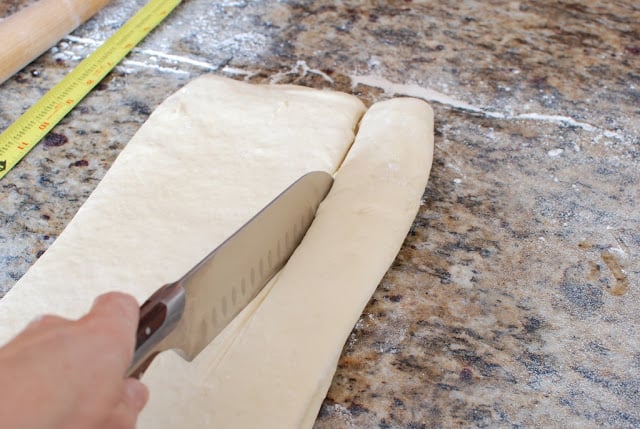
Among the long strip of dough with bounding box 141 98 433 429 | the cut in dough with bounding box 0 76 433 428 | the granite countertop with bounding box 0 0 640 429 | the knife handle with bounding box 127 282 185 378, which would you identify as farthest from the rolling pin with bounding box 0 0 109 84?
the knife handle with bounding box 127 282 185 378

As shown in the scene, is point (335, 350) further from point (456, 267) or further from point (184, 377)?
point (456, 267)

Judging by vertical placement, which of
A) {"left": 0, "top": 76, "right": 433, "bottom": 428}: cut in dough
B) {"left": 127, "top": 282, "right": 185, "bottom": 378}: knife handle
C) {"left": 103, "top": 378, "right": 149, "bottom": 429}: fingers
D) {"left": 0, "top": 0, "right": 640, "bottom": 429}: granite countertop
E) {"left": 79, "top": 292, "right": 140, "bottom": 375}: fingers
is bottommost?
{"left": 0, "top": 0, "right": 640, "bottom": 429}: granite countertop

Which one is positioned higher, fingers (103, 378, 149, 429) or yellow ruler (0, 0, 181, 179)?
fingers (103, 378, 149, 429)

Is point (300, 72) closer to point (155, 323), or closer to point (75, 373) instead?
point (155, 323)

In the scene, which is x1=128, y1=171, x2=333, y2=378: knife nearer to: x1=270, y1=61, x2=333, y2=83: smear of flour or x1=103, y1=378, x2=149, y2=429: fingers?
x1=103, y1=378, x2=149, y2=429: fingers

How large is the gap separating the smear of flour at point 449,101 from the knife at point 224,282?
0.58m

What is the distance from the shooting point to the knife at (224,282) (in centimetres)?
80

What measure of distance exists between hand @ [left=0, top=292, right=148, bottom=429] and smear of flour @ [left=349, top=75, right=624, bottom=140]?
1.20 metres

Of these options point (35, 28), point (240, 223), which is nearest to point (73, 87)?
point (35, 28)

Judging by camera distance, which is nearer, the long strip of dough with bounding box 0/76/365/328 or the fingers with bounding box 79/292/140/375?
the fingers with bounding box 79/292/140/375

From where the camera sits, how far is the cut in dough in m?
0.98

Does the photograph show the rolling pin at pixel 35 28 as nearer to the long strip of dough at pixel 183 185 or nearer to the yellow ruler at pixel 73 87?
the yellow ruler at pixel 73 87

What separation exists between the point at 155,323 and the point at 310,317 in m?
0.33

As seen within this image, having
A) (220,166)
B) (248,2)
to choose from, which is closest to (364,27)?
(248,2)
